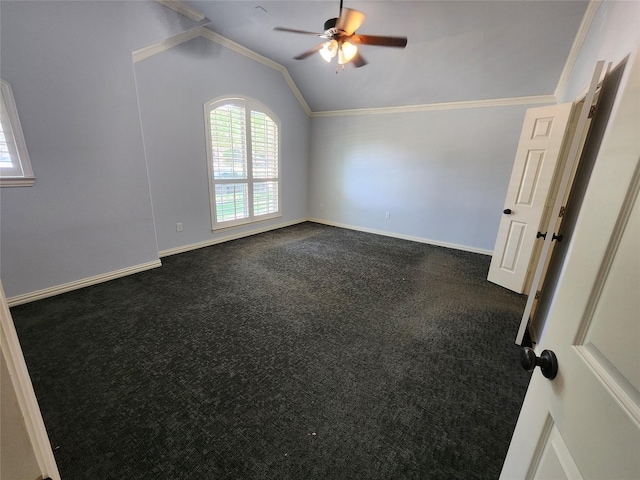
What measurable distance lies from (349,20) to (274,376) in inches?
107

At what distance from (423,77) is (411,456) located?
435cm

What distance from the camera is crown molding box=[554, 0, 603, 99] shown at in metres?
2.35

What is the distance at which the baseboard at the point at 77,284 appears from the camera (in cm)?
243

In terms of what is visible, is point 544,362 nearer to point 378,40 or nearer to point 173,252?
point 378,40

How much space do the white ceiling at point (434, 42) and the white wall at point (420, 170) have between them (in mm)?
414

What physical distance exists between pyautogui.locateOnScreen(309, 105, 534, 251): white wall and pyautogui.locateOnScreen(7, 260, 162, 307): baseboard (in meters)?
3.66

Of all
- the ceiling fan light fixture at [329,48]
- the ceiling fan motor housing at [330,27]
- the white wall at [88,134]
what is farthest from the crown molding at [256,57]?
the ceiling fan motor housing at [330,27]

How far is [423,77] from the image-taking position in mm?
3832

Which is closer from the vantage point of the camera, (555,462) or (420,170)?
(555,462)

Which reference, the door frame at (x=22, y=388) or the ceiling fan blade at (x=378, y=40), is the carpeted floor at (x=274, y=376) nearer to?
the door frame at (x=22, y=388)

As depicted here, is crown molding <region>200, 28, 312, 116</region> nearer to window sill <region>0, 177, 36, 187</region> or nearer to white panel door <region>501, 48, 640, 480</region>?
window sill <region>0, 177, 36, 187</region>

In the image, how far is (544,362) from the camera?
2.19 feet

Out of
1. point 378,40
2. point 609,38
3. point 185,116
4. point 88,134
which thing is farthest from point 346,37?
point 88,134

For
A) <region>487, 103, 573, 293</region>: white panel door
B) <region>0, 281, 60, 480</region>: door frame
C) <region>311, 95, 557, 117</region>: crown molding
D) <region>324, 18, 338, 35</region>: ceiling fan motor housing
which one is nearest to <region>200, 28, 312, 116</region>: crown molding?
<region>311, 95, 557, 117</region>: crown molding
